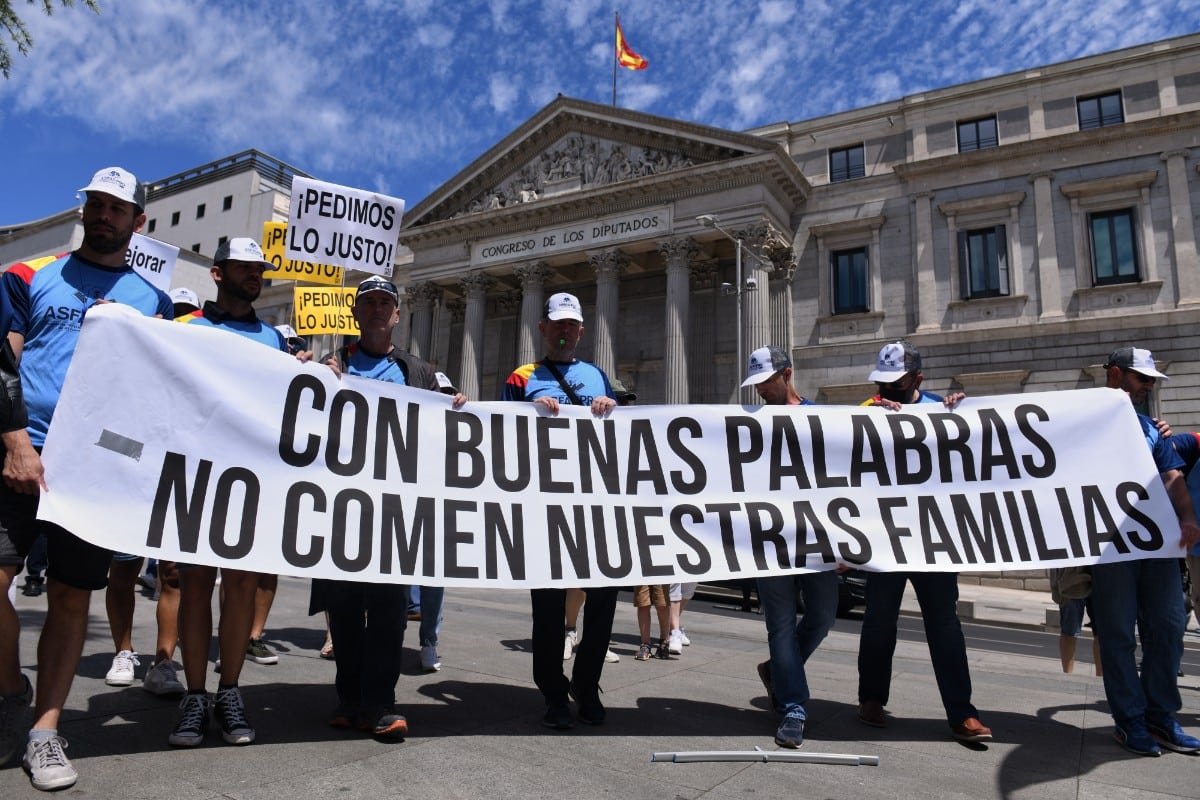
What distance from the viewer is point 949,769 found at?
3.57 meters

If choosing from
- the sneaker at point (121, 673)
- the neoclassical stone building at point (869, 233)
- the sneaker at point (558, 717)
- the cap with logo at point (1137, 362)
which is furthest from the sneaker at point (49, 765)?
the neoclassical stone building at point (869, 233)

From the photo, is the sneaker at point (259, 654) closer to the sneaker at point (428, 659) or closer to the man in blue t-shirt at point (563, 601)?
the sneaker at point (428, 659)

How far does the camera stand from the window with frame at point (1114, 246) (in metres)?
23.5

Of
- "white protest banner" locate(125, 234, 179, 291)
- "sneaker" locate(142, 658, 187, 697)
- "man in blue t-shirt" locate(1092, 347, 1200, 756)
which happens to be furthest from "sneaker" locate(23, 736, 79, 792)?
"white protest banner" locate(125, 234, 179, 291)

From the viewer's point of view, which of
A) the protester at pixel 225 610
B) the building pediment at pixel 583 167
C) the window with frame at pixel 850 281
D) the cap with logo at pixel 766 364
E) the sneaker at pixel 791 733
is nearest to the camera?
the protester at pixel 225 610

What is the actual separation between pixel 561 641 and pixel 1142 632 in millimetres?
3291

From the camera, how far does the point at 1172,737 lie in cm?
403

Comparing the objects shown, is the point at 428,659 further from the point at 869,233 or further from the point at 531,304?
the point at 531,304

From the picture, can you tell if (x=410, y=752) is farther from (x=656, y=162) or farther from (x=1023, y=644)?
(x=656, y=162)

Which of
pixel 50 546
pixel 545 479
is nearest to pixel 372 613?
pixel 545 479

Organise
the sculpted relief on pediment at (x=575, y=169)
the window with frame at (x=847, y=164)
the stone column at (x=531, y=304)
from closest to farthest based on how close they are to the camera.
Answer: the window with frame at (x=847, y=164), the sculpted relief on pediment at (x=575, y=169), the stone column at (x=531, y=304)

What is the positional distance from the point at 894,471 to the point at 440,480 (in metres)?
2.70

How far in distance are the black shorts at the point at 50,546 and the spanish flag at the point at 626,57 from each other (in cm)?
3461

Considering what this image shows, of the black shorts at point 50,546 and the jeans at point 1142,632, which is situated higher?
the black shorts at point 50,546
